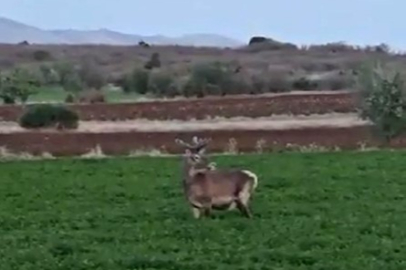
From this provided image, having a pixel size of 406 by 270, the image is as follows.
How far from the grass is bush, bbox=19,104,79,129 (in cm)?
1503

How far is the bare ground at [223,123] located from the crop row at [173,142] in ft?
14.1

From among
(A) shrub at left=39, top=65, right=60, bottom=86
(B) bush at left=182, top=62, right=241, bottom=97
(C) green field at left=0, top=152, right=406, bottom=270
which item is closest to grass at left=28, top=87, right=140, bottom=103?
(A) shrub at left=39, top=65, right=60, bottom=86

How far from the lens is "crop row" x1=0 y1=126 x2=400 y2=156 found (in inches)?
1252

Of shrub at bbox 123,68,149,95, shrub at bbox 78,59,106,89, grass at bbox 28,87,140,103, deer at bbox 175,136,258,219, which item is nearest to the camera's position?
deer at bbox 175,136,258,219

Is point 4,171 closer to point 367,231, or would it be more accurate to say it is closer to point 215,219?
point 215,219

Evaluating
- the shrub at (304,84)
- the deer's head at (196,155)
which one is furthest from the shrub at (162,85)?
the deer's head at (196,155)

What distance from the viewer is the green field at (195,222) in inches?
492

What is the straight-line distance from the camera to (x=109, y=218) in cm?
1584

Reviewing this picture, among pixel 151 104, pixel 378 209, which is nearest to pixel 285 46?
pixel 151 104

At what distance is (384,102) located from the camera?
34250mm

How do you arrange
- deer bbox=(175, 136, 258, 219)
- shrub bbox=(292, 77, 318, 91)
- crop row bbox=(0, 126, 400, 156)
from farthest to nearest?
shrub bbox=(292, 77, 318, 91) → crop row bbox=(0, 126, 400, 156) → deer bbox=(175, 136, 258, 219)

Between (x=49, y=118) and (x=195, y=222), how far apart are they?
28410mm

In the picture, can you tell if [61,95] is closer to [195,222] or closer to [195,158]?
[195,158]

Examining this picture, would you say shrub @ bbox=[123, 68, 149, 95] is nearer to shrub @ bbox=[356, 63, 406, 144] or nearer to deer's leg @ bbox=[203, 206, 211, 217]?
shrub @ bbox=[356, 63, 406, 144]
